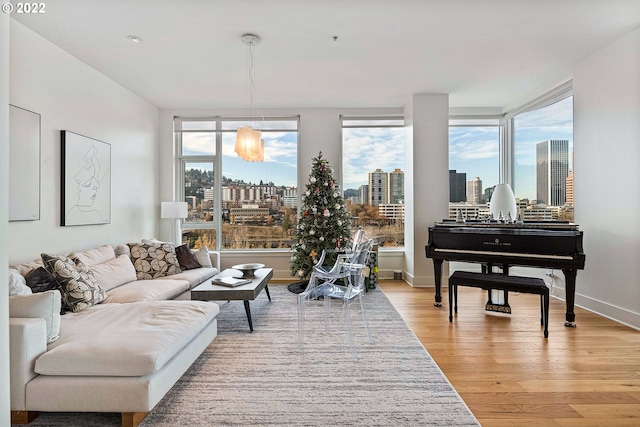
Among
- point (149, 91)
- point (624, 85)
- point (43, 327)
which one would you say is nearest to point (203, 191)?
point (149, 91)

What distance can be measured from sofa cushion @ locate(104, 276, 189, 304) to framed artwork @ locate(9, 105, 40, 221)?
1.04 metres

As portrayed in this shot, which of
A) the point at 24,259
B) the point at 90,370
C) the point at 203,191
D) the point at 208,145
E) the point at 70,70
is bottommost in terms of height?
the point at 90,370

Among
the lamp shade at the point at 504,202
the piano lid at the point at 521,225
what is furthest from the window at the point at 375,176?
the lamp shade at the point at 504,202

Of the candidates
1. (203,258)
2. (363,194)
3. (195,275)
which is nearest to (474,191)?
(363,194)

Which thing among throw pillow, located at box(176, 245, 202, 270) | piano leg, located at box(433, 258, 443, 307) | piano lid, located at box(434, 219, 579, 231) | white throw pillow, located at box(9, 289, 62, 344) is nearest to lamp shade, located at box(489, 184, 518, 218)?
piano lid, located at box(434, 219, 579, 231)

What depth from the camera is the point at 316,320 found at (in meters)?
3.81

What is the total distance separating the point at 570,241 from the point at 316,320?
2.74m

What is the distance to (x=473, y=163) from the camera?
602 cm

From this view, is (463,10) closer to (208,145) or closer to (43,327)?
(43,327)

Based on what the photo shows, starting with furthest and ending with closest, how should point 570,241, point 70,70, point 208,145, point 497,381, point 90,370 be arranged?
point 208,145 < point 70,70 < point 570,241 < point 497,381 < point 90,370

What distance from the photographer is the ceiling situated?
9.78ft

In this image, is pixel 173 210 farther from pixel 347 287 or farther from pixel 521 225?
pixel 521 225

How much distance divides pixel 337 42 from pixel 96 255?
3460 millimetres

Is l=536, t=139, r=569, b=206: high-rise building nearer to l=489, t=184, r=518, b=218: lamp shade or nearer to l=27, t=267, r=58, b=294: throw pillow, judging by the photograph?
l=489, t=184, r=518, b=218: lamp shade
